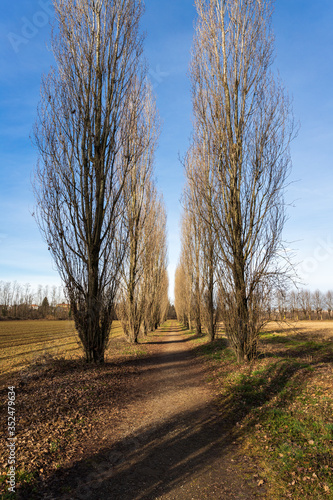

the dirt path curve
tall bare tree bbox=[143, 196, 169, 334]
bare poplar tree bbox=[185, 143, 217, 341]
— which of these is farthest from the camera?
tall bare tree bbox=[143, 196, 169, 334]

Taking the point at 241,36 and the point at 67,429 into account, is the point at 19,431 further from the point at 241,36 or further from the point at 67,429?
the point at 241,36

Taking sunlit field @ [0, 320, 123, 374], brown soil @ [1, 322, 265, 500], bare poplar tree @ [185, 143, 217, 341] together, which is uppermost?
bare poplar tree @ [185, 143, 217, 341]

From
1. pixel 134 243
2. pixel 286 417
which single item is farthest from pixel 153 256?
pixel 286 417

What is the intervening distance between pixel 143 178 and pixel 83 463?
1450 cm

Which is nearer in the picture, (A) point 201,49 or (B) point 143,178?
(A) point 201,49

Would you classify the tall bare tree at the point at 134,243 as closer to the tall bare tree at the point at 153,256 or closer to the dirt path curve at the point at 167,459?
the tall bare tree at the point at 153,256

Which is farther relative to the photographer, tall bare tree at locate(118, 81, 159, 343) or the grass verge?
tall bare tree at locate(118, 81, 159, 343)

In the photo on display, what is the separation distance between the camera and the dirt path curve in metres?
2.94

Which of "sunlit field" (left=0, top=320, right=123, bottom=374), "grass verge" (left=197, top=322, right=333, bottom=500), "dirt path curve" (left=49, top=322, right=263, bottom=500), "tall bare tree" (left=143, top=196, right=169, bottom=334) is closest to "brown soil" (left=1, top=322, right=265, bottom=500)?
"dirt path curve" (left=49, top=322, right=263, bottom=500)

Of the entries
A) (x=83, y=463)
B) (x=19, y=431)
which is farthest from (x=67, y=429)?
(x=83, y=463)

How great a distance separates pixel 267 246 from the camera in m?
7.87

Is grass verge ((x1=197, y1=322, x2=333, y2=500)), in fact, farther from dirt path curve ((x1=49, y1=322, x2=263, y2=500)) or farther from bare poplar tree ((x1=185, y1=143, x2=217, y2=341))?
bare poplar tree ((x1=185, y1=143, x2=217, y2=341))

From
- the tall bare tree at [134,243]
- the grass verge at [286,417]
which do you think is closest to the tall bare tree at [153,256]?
the tall bare tree at [134,243]

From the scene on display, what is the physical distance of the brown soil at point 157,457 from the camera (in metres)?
2.95
